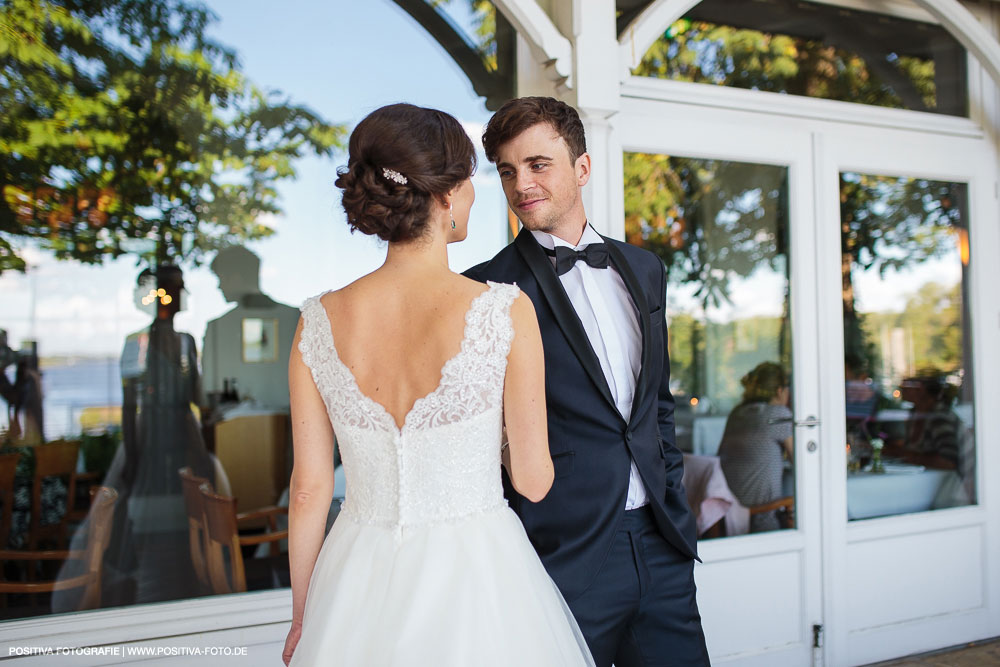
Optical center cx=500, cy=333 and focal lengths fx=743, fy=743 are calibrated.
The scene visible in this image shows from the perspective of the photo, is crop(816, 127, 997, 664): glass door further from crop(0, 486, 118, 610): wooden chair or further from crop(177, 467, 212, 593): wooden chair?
crop(0, 486, 118, 610): wooden chair

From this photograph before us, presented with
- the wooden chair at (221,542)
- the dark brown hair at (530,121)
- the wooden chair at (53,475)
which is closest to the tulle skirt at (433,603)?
the dark brown hair at (530,121)

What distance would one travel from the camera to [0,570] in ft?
11.5

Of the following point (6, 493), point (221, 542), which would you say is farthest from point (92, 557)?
point (6, 493)

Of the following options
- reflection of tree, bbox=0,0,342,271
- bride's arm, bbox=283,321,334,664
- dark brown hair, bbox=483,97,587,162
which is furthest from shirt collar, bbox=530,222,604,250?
reflection of tree, bbox=0,0,342,271

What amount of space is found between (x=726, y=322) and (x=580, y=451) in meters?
3.30

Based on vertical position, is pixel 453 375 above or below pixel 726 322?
below

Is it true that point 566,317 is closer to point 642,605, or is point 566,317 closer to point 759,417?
point 642,605

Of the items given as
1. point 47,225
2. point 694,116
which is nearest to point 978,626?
point 694,116

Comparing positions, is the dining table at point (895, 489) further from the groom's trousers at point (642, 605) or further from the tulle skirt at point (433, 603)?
the tulle skirt at point (433, 603)

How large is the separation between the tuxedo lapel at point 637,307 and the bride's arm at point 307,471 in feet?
2.51

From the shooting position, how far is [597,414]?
1.75 m

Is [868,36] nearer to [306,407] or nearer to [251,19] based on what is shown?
[306,407]

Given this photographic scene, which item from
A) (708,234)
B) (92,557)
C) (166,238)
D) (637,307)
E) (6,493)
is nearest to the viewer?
(637,307)

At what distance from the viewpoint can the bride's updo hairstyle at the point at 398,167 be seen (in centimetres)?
125
